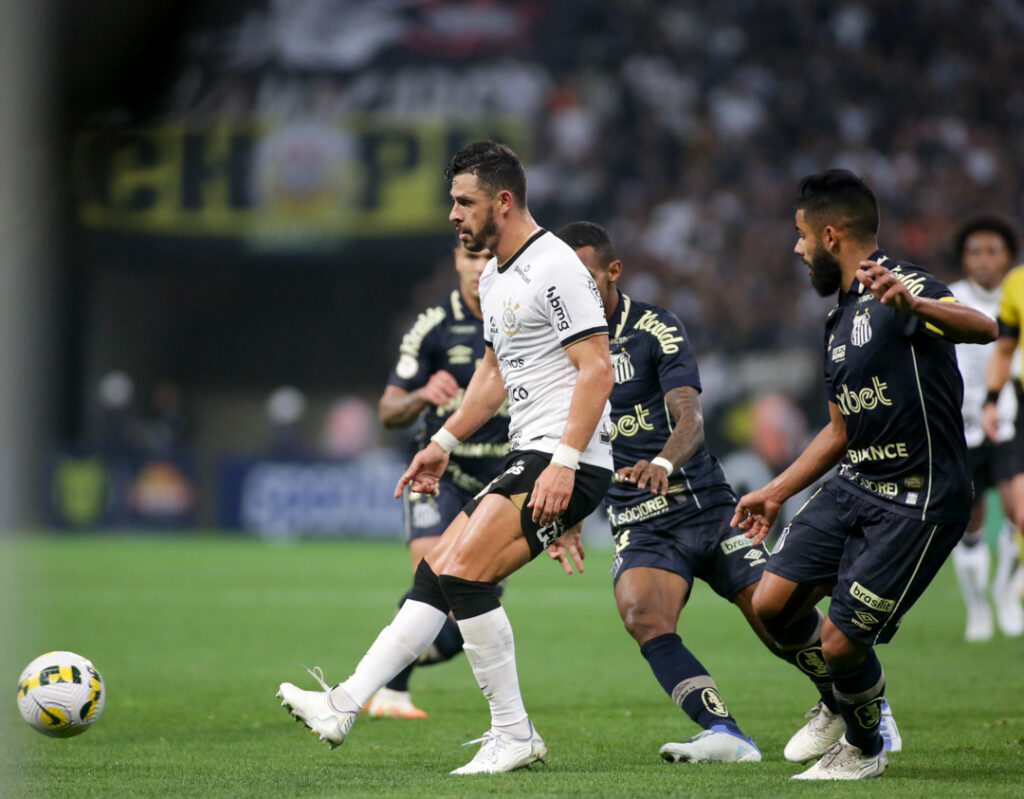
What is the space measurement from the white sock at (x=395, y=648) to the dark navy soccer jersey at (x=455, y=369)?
2450 millimetres

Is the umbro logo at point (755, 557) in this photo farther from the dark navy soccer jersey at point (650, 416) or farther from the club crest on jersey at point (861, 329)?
the club crest on jersey at point (861, 329)

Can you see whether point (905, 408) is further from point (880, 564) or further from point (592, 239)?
point (592, 239)

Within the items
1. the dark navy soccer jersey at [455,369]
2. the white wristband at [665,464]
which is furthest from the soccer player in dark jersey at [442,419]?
the white wristband at [665,464]

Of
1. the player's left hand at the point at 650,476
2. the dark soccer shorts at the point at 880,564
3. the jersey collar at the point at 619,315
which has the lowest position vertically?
the dark soccer shorts at the point at 880,564

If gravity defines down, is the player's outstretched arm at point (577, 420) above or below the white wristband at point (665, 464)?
above

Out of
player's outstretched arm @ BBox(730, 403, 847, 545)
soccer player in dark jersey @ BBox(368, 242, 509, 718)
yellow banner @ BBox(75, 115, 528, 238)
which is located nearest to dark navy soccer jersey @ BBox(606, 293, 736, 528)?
player's outstretched arm @ BBox(730, 403, 847, 545)

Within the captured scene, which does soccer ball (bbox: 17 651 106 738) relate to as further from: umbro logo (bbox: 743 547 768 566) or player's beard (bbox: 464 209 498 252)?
umbro logo (bbox: 743 547 768 566)

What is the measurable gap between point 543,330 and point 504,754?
1643 mm

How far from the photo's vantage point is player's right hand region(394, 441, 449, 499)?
19.1 feet

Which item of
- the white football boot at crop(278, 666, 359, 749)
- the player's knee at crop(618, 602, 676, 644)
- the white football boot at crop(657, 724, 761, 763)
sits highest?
the player's knee at crop(618, 602, 676, 644)

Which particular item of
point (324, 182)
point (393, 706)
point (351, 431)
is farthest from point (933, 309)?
point (324, 182)

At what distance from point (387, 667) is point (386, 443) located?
2208 cm

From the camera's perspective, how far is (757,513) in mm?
5570

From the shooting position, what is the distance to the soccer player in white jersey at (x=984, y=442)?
9555mm
